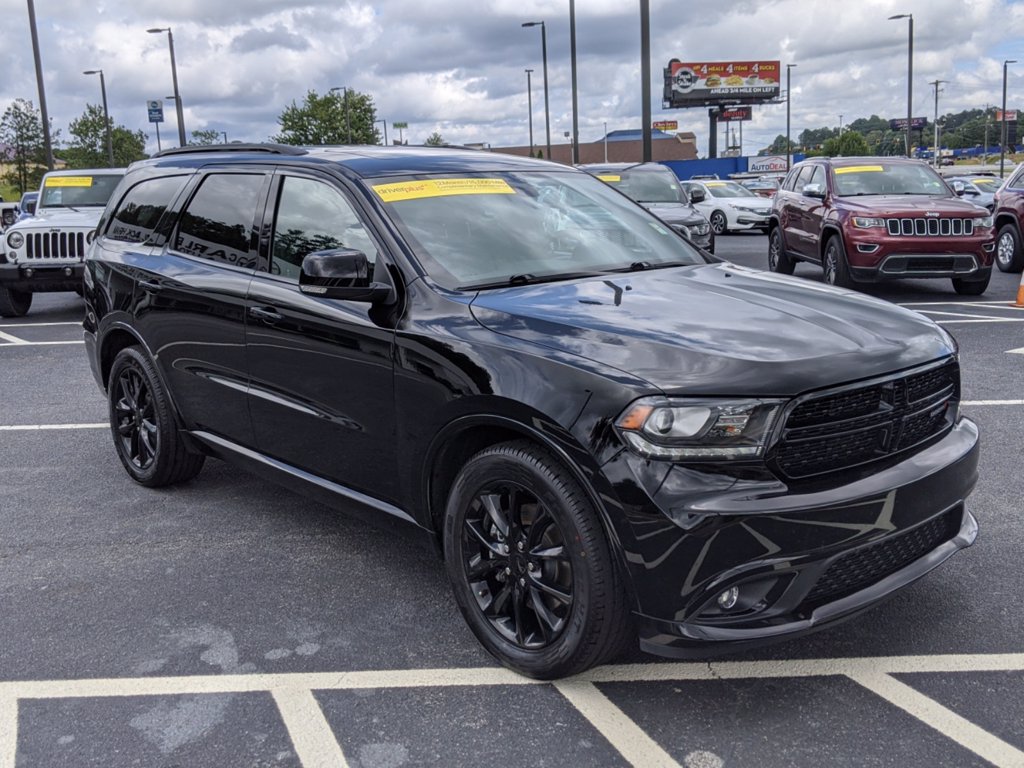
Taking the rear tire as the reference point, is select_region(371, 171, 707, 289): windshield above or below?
above

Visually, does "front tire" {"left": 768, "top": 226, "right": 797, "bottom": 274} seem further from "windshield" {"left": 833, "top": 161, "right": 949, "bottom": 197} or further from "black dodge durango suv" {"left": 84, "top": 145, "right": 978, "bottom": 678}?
"black dodge durango suv" {"left": 84, "top": 145, "right": 978, "bottom": 678}

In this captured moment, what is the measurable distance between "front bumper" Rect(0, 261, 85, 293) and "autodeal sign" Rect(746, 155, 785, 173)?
6258 centimetres

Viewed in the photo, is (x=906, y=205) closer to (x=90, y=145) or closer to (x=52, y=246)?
(x=52, y=246)

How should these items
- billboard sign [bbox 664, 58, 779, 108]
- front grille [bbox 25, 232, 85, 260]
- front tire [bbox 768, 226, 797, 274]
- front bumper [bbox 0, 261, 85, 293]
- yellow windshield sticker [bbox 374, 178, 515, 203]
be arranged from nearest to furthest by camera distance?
yellow windshield sticker [bbox 374, 178, 515, 203] → front bumper [bbox 0, 261, 85, 293] → front grille [bbox 25, 232, 85, 260] → front tire [bbox 768, 226, 797, 274] → billboard sign [bbox 664, 58, 779, 108]

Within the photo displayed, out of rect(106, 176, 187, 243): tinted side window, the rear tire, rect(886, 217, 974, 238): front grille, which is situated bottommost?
the rear tire

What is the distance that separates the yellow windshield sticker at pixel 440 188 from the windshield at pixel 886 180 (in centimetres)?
982

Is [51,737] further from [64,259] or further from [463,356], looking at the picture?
[64,259]

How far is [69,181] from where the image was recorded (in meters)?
14.3

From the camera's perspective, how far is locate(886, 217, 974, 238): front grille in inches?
468

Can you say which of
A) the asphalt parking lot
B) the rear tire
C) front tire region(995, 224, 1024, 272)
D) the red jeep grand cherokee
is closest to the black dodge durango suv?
the asphalt parking lot

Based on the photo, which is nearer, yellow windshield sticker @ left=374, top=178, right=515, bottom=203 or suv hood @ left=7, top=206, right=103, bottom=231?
yellow windshield sticker @ left=374, top=178, right=515, bottom=203

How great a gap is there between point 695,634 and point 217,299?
273 cm

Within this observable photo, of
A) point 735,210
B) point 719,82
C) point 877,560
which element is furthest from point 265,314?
point 719,82

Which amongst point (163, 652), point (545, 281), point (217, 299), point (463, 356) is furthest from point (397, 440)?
point (217, 299)
